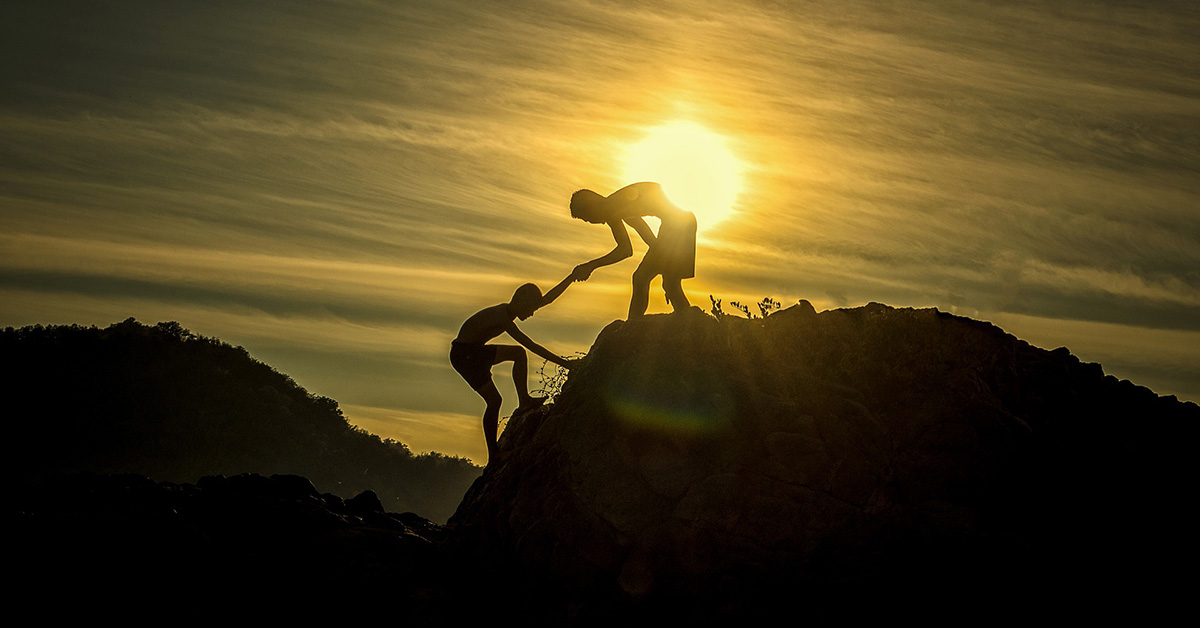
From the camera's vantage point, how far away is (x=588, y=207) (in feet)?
54.7

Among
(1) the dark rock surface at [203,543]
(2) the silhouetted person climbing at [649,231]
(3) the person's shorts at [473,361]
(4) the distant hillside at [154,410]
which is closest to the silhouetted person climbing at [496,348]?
(3) the person's shorts at [473,361]

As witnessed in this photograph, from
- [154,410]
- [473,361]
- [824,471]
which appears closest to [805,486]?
[824,471]

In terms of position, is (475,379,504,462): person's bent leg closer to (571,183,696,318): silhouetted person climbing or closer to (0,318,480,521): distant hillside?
(571,183,696,318): silhouetted person climbing

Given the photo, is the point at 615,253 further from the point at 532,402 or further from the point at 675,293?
the point at 532,402

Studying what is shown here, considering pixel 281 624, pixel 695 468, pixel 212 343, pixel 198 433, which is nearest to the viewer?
pixel 695 468

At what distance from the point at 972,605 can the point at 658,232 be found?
6944 millimetres

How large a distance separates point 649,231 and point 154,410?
4355 cm

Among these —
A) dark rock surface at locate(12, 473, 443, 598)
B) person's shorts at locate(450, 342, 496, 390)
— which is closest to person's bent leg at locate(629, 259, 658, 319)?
person's shorts at locate(450, 342, 496, 390)

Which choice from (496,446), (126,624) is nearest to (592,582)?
(496,446)

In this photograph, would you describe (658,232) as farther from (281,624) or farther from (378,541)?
(281,624)

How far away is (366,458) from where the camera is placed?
7412cm

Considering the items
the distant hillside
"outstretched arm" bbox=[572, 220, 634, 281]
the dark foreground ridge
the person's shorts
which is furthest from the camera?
the distant hillside

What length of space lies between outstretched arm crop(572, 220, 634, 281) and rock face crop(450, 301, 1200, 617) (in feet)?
3.68

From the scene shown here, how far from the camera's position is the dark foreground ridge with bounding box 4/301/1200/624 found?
14227 mm
